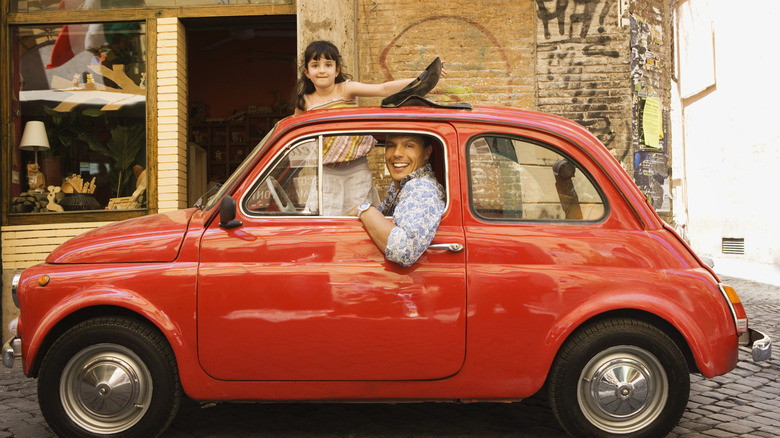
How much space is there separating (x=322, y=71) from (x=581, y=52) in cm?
408

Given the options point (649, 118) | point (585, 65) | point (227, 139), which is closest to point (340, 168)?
point (585, 65)

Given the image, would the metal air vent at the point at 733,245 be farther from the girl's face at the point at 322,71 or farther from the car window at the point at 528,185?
the car window at the point at 528,185

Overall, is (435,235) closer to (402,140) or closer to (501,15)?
(402,140)

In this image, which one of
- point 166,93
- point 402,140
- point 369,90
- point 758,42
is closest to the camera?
point 402,140

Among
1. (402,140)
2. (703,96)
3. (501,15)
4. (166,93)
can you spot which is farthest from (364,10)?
(703,96)

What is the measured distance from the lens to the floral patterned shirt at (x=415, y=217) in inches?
136

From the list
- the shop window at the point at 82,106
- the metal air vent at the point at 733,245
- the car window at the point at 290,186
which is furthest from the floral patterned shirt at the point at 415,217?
the metal air vent at the point at 733,245

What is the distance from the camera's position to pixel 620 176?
12.2ft

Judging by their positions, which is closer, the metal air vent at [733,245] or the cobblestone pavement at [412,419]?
the cobblestone pavement at [412,419]

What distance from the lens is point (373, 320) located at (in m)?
3.52

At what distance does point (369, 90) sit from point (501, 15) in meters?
3.32

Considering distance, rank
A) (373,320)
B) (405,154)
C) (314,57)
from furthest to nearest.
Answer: (314,57)
(405,154)
(373,320)

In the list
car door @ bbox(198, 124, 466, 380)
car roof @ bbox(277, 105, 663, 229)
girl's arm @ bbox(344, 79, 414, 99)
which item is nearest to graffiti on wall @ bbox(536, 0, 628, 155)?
girl's arm @ bbox(344, 79, 414, 99)

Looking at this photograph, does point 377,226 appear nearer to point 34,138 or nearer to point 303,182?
point 303,182
